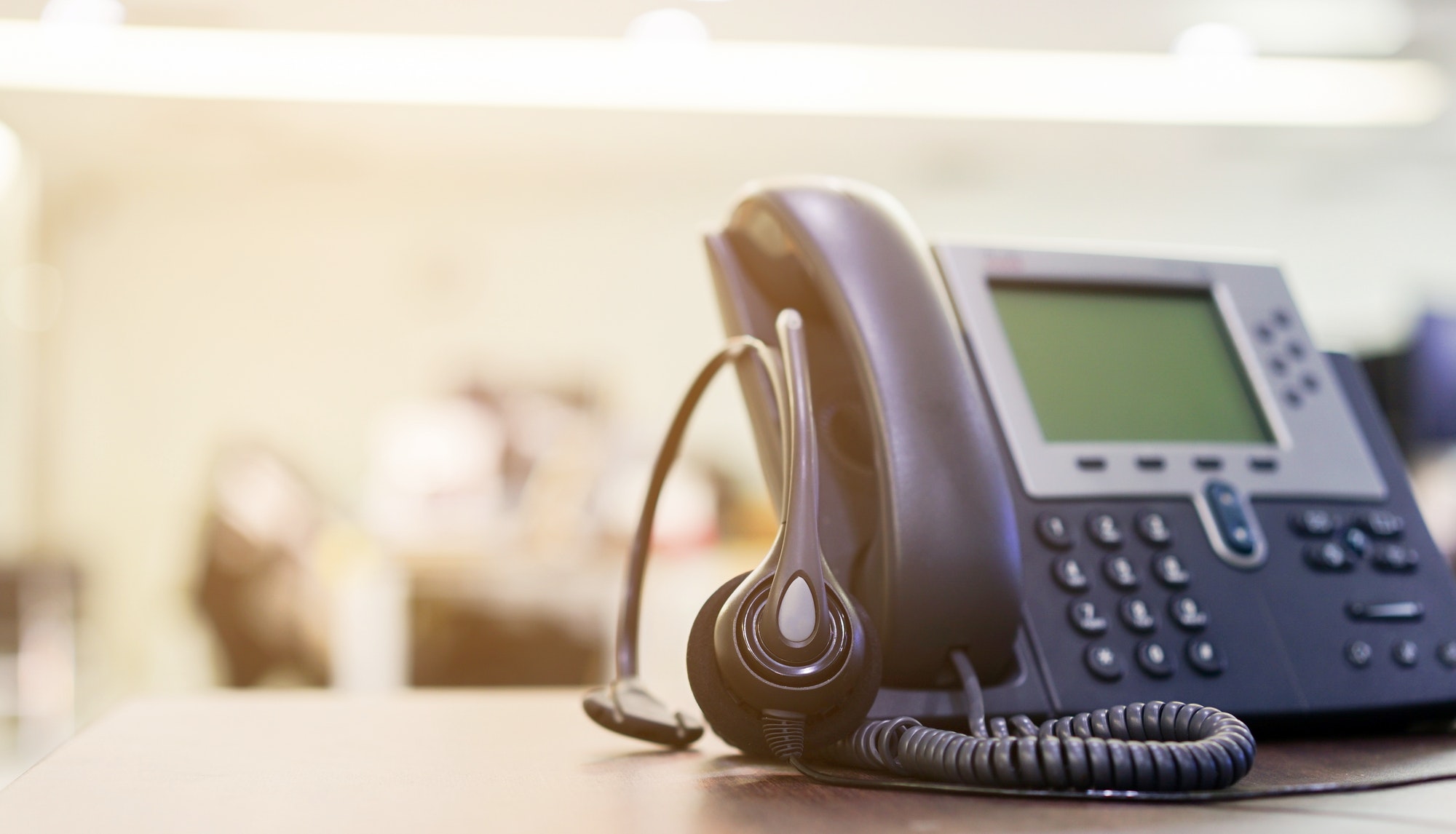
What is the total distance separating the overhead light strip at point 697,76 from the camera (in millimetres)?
2613

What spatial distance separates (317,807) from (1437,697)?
1.28 feet

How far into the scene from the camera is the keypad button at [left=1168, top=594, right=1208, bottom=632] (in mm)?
376

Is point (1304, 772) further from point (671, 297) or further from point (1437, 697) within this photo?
point (671, 297)

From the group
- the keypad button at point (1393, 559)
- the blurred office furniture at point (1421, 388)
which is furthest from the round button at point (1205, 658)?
the blurred office furniture at point (1421, 388)

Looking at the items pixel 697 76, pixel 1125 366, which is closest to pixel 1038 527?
pixel 1125 366

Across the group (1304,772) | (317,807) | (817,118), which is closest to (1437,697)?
(1304,772)

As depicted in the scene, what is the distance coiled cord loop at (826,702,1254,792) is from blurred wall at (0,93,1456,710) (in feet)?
11.6

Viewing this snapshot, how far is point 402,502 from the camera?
3.70 metres

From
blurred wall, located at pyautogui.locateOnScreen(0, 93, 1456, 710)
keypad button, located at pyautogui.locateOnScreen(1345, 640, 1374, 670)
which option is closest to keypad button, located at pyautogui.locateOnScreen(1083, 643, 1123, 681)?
keypad button, located at pyautogui.locateOnScreen(1345, 640, 1374, 670)

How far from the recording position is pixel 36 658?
3.12 meters

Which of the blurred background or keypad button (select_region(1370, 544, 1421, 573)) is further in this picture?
the blurred background

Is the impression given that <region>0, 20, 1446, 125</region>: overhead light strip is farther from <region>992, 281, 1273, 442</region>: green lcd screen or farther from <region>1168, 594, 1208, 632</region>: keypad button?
<region>1168, 594, 1208, 632</region>: keypad button

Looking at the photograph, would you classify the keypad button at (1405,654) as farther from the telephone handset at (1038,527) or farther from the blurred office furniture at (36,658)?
the blurred office furniture at (36,658)

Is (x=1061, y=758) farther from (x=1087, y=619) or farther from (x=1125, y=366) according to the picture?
(x=1125, y=366)
